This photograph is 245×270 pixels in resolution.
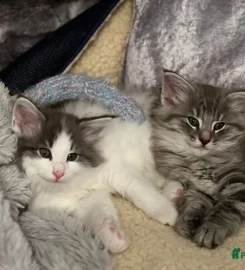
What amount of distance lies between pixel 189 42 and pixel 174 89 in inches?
8.6

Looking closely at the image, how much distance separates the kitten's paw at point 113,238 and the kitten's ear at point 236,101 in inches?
21.6

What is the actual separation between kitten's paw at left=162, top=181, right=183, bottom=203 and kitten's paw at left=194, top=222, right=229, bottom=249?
18cm

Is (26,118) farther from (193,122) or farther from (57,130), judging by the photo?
(193,122)

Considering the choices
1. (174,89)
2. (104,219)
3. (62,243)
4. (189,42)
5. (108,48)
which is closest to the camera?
(62,243)

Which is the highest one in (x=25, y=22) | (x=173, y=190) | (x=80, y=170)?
(x=25, y=22)

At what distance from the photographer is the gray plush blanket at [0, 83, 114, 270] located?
1302mm

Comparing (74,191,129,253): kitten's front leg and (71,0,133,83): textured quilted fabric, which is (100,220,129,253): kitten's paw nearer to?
(74,191,129,253): kitten's front leg

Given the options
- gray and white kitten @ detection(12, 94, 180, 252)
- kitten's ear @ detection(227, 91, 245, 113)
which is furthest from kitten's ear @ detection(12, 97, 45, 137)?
kitten's ear @ detection(227, 91, 245, 113)

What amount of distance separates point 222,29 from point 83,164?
0.69m

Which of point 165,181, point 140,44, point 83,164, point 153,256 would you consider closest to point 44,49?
point 140,44

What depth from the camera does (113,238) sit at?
1.43 m

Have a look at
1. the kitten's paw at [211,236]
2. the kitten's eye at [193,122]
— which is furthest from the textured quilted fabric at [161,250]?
the kitten's eye at [193,122]

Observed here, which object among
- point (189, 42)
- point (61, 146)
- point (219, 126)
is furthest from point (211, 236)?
point (189, 42)

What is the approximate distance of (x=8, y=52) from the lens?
1817mm
